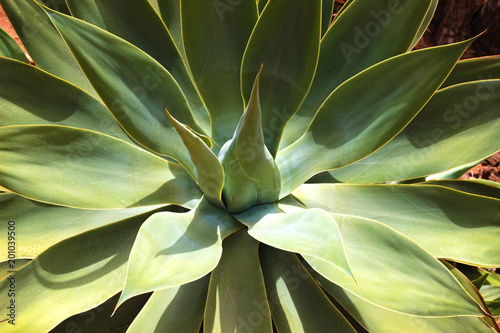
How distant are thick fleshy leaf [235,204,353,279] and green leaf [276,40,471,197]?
0.13 m

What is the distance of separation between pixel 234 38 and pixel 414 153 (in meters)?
0.51

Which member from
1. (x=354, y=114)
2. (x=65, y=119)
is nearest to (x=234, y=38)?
(x=354, y=114)

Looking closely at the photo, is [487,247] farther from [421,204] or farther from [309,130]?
[309,130]

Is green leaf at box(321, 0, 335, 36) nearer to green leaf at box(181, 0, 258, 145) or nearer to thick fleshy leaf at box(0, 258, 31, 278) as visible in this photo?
green leaf at box(181, 0, 258, 145)

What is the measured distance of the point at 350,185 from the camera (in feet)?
3.13

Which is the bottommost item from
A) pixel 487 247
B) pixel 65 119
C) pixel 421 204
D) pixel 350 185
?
pixel 487 247

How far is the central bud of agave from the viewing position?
2.39ft

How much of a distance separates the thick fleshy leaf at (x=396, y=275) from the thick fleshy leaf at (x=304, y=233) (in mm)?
73

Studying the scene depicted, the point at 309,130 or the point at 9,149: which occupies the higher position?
the point at 9,149

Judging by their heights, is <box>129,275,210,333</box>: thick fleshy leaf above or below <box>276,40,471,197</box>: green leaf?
below

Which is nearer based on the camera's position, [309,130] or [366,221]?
[366,221]

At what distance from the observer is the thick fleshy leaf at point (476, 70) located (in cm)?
100

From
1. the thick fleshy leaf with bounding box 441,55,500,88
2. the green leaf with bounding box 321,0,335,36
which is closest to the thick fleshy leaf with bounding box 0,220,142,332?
the green leaf with bounding box 321,0,335,36

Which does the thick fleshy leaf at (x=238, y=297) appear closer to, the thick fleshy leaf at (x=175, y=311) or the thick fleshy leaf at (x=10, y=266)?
the thick fleshy leaf at (x=175, y=311)
